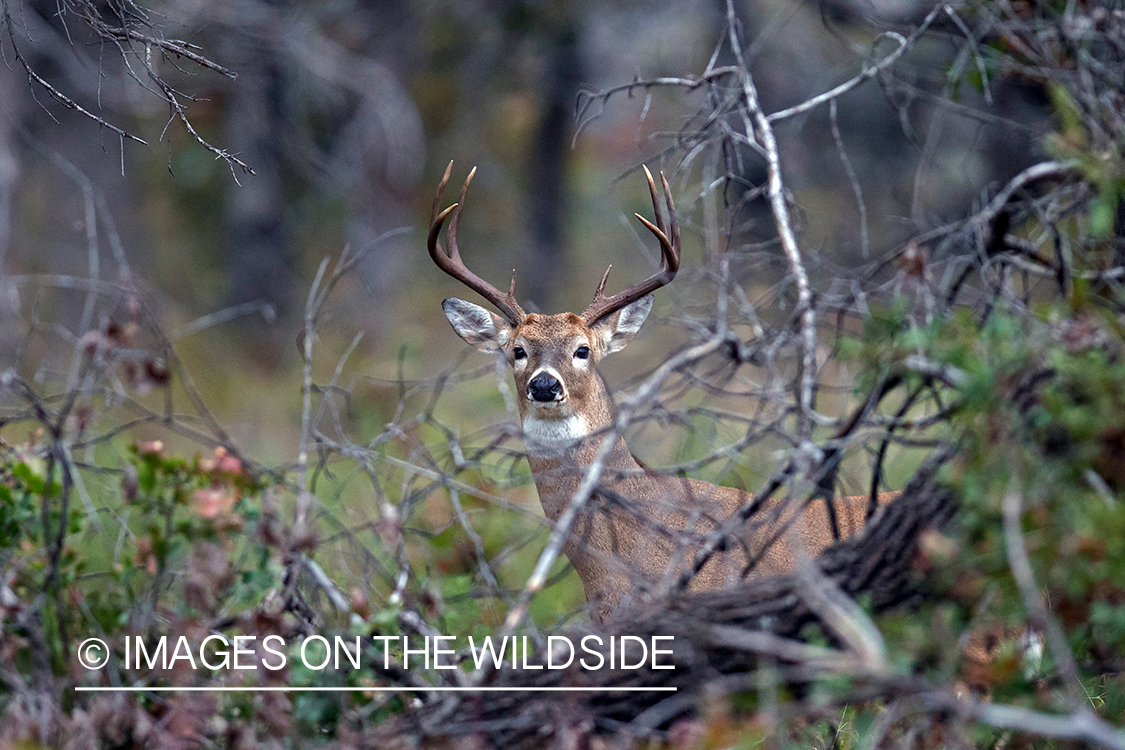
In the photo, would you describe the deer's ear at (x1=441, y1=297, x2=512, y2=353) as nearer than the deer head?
No

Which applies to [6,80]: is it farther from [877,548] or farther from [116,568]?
[877,548]

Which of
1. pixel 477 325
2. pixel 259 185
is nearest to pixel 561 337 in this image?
pixel 477 325

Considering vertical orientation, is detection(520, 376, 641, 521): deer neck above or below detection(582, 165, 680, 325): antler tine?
below

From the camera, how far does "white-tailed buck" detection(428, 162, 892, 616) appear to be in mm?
4570

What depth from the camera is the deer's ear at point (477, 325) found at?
5734 millimetres

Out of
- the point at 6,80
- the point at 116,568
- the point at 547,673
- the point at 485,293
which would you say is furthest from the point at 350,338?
the point at 547,673

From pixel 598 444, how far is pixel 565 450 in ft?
0.65

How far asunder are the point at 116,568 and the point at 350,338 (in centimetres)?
1122

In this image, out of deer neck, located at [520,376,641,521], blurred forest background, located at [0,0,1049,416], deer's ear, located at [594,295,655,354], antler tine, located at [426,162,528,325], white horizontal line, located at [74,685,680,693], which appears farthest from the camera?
blurred forest background, located at [0,0,1049,416]

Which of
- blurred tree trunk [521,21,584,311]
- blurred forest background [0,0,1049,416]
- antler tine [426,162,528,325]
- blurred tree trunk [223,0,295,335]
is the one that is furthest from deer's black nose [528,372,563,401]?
blurred tree trunk [521,21,584,311]

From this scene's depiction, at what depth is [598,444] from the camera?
16.7 feet

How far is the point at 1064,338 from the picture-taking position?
2.66 meters

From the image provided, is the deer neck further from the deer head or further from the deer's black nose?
the deer's black nose

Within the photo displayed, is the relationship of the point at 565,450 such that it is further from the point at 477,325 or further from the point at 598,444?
the point at 477,325
